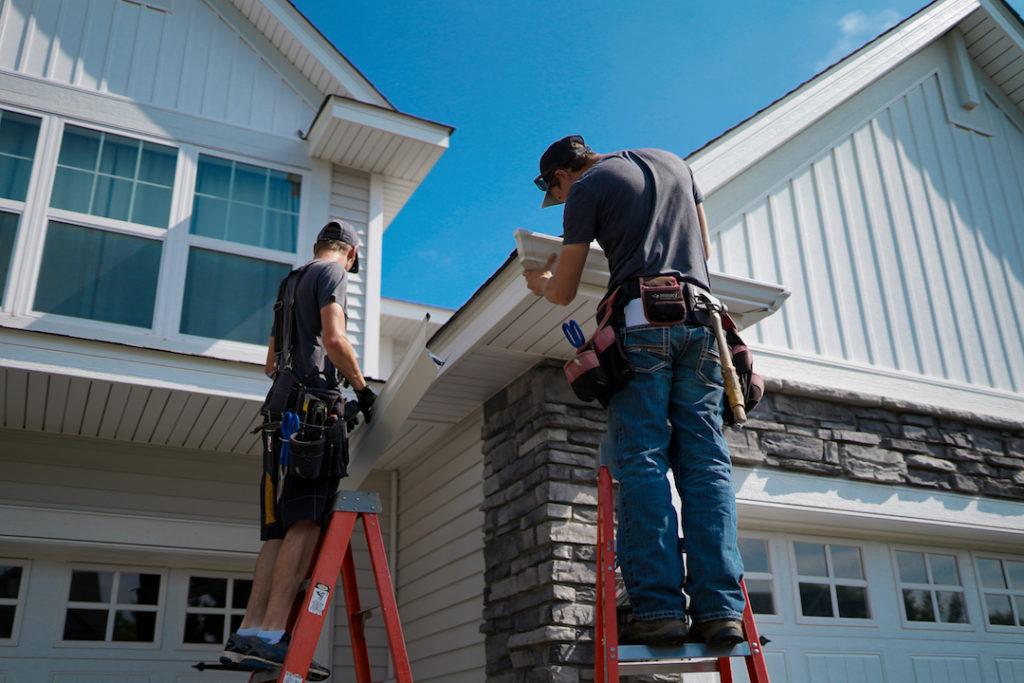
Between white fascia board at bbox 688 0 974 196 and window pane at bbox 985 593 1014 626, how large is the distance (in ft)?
10.6

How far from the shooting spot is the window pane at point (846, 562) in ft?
17.5

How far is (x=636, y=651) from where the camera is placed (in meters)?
2.34

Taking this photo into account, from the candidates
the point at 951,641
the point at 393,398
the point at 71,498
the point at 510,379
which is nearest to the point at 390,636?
the point at 393,398

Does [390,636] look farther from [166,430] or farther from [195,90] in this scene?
[195,90]

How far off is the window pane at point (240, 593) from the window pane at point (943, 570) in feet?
15.0

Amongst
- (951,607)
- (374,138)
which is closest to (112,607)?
(374,138)

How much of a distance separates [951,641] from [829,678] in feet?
3.43

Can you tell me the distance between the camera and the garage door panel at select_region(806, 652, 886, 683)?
4.88m

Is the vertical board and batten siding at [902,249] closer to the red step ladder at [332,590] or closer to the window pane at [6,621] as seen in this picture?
the red step ladder at [332,590]

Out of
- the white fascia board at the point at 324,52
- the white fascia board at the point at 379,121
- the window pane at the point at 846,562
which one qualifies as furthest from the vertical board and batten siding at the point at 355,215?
the window pane at the point at 846,562

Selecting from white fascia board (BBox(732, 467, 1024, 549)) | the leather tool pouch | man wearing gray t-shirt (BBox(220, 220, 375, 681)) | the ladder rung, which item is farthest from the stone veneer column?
the leather tool pouch

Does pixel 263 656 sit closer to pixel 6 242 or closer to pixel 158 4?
pixel 6 242

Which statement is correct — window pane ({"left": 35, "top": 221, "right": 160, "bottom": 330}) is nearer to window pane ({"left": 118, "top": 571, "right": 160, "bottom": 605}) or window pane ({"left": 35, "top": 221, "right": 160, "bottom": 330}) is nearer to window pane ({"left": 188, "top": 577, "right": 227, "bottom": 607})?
window pane ({"left": 118, "top": 571, "right": 160, "bottom": 605})

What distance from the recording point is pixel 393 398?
12.2ft
